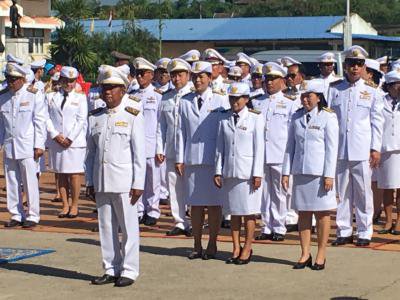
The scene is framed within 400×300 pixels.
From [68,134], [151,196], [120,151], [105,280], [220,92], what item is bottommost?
[105,280]

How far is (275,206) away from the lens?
1268 cm

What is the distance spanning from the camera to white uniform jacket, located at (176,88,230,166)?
37.7ft

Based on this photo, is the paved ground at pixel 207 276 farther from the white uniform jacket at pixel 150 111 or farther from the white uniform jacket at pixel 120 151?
the white uniform jacket at pixel 150 111

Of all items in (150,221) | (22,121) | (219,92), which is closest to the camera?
A: (219,92)

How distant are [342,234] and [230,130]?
6.98 feet

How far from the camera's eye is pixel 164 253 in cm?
1181

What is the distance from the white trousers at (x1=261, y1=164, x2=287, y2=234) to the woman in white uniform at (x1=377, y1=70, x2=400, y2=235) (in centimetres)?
137

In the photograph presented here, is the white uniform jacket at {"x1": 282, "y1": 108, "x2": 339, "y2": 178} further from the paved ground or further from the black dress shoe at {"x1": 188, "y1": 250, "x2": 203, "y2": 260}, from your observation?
the black dress shoe at {"x1": 188, "y1": 250, "x2": 203, "y2": 260}

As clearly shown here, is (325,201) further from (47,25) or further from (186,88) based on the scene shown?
(47,25)

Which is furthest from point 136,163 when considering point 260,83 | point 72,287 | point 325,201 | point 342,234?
point 260,83

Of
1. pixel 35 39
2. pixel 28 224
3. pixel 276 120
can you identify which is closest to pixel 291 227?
pixel 276 120

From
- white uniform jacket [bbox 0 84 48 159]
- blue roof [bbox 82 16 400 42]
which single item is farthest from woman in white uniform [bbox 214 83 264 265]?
blue roof [bbox 82 16 400 42]

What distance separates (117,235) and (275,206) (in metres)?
2.99

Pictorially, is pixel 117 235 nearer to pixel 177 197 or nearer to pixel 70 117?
pixel 177 197
